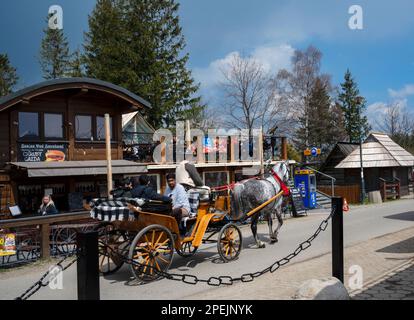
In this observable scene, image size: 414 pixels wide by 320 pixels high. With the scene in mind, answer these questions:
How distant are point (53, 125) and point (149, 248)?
1107 centimetres

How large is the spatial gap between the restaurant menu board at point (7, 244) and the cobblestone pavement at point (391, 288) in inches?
305

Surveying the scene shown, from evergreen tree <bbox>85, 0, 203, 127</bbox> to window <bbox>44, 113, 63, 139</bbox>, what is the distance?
619 inches

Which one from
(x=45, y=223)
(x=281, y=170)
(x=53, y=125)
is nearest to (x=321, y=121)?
(x=53, y=125)

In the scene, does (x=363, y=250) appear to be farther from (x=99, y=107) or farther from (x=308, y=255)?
(x=99, y=107)

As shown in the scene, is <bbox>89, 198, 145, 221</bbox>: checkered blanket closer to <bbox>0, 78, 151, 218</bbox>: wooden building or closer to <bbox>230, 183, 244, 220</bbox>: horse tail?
<bbox>230, 183, 244, 220</bbox>: horse tail

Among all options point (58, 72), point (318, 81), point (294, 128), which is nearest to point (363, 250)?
point (294, 128)

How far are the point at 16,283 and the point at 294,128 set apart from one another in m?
37.2

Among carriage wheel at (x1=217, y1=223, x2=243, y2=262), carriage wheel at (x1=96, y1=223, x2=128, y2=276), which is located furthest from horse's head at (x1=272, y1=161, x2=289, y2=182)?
carriage wheel at (x1=96, y1=223, x2=128, y2=276)

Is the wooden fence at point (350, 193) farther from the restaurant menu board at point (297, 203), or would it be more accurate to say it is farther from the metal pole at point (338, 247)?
the metal pole at point (338, 247)

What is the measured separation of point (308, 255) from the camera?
10578mm

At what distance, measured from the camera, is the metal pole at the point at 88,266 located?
4461mm

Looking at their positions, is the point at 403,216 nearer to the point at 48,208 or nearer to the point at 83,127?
the point at 83,127

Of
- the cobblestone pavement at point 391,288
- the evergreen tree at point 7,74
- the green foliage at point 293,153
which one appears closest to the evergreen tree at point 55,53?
the evergreen tree at point 7,74

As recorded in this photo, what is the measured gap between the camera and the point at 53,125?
17594 mm
